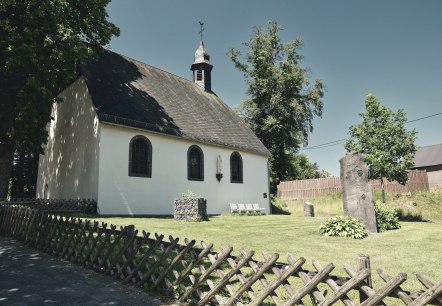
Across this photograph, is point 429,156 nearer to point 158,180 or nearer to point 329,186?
point 329,186

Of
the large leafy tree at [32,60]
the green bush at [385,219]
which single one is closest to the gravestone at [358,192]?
the green bush at [385,219]

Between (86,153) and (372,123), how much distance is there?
18951mm

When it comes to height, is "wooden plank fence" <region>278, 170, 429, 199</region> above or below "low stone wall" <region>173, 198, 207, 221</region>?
above

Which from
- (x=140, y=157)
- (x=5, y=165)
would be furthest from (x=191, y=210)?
(x=5, y=165)

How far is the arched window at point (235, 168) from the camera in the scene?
25609mm

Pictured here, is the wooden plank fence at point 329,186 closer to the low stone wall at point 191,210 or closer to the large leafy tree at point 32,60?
the low stone wall at point 191,210

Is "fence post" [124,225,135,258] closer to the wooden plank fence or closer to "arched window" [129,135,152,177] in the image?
"arched window" [129,135,152,177]

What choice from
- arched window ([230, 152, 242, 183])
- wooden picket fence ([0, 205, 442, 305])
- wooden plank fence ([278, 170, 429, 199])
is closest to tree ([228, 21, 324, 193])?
wooden plank fence ([278, 170, 429, 199])

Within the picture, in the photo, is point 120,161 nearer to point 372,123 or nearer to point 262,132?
point 372,123

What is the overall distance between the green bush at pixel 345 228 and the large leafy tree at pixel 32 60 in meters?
13.7

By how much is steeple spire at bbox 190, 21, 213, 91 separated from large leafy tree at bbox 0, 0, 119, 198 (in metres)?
14.2

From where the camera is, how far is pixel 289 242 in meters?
10.6

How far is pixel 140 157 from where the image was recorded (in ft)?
64.3

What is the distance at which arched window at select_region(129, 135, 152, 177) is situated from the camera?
19.1m
